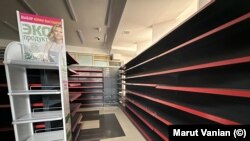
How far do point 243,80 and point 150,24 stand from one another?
2.80 metres

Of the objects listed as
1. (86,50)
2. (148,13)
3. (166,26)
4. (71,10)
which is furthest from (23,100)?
(86,50)

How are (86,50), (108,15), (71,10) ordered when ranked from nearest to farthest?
(71,10), (108,15), (86,50)

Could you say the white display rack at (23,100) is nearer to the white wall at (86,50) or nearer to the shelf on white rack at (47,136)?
the shelf on white rack at (47,136)

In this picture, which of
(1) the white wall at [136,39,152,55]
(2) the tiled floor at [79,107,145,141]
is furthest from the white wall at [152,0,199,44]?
(2) the tiled floor at [79,107,145,141]

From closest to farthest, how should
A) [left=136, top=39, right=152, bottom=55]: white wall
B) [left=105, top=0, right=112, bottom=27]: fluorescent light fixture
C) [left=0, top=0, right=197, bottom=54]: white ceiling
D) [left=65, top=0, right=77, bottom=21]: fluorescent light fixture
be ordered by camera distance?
[left=0, top=0, right=197, bottom=54]: white ceiling < [left=65, top=0, right=77, bottom=21]: fluorescent light fixture < [left=105, top=0, right=112, bottom=27]: fluorescent light fixture < [left=136, top=39, right=152, bottom=55]: white wall

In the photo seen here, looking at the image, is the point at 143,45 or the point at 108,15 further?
the point at 143,45

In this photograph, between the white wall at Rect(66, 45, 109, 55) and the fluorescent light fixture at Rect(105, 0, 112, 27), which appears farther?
the white wall at Rect(66, 45, 109, 55)

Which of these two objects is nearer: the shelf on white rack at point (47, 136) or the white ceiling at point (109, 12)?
the shelf on white rack at point (47, 136)

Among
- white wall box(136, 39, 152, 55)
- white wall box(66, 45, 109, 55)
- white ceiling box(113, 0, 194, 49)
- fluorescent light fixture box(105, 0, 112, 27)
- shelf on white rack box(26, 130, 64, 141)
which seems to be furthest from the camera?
white wall box(66, 45, 109, 55)

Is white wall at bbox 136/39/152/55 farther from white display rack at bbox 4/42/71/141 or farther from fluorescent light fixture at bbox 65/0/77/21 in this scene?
white display rack at bbox 4/42/71/141

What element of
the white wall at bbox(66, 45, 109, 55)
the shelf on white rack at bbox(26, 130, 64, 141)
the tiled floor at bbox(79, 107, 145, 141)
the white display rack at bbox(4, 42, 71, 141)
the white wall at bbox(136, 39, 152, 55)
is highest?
the white wall at bbox(66, 45, 109, 55)

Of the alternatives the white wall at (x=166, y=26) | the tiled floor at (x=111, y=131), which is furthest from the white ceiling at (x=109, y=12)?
the tiled floor at (x=111, y=131)

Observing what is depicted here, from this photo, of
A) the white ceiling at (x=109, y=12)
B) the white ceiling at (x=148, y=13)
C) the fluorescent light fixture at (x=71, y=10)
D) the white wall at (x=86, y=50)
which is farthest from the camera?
the white wall at (x=86, y=50)

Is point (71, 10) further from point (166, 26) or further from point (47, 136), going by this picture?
point (47, 136)
